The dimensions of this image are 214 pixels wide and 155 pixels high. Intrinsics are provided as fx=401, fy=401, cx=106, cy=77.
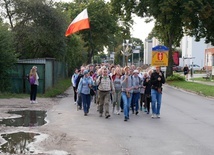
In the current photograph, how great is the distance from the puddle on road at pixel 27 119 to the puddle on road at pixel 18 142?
1606 millimetres

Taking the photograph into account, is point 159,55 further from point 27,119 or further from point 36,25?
point 27,119

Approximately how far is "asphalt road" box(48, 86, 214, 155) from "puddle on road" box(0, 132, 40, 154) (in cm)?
95

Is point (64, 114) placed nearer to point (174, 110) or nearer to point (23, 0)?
point (174, 110)

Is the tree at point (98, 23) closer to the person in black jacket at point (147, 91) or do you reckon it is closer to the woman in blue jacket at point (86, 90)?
the person in black jacket at point (147, 91)

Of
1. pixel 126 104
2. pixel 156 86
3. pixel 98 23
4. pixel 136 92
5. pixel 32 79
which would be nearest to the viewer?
pixel 126 104

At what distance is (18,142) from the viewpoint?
8.84 m

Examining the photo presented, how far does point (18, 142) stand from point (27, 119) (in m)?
3.77

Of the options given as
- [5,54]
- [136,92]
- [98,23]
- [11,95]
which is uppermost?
[98,23]

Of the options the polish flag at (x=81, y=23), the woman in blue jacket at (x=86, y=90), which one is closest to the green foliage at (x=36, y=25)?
the polish flag at (x=81, y=23)

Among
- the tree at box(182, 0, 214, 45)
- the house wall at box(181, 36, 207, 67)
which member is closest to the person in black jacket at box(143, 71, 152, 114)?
the tree at box(182, 0, 214, 45)

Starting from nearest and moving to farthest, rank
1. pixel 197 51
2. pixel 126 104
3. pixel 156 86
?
pixel 126 104 → pixel 156 86 → pixel 197 51

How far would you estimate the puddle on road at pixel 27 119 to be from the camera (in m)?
11.6

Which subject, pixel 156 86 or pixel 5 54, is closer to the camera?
A: pixel 156 86

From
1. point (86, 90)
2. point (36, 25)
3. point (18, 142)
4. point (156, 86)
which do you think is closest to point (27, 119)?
point (86, 90)
